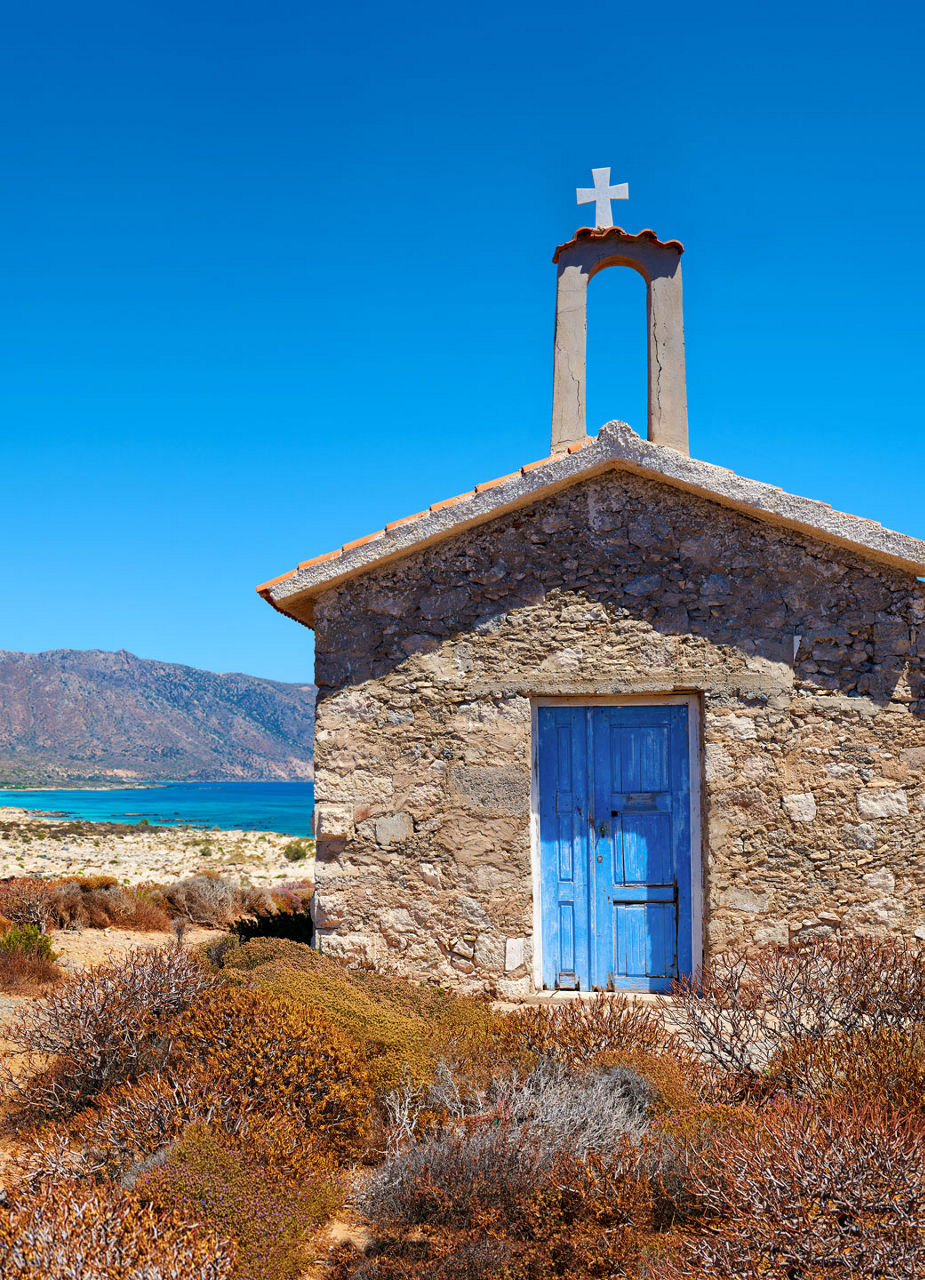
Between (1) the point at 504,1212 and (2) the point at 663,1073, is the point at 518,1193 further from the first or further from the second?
(2) the point at 663,1073

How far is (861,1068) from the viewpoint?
4164 millimetres

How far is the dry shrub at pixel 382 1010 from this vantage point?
4.75 m

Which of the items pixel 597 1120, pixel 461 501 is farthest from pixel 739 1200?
pixel 461 501

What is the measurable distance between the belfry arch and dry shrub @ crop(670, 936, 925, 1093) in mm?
4354

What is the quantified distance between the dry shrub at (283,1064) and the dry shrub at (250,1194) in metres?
0.36

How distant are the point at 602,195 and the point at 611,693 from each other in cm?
470

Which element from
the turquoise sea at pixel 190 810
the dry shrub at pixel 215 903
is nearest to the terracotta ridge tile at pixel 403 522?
the dry shrub at pixel 215 903

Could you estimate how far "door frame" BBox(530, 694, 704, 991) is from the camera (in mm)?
6930

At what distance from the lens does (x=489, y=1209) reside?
137 inches

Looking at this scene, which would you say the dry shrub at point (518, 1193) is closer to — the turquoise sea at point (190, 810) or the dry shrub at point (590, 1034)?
the dry shrub at point (590, 1034)

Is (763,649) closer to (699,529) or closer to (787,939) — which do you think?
(699,529)

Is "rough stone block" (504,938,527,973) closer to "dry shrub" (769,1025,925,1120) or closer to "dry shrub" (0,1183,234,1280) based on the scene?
"dry shrub" (769,1025,925,1120)

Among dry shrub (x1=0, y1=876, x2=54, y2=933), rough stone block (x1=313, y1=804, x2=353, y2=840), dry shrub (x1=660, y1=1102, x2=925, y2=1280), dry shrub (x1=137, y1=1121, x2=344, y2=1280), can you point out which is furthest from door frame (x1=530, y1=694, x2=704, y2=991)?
dry shrub (x1=0, y1=876, x2=54, y2=933)

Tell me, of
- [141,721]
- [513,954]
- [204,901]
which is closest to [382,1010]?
[513,954]
